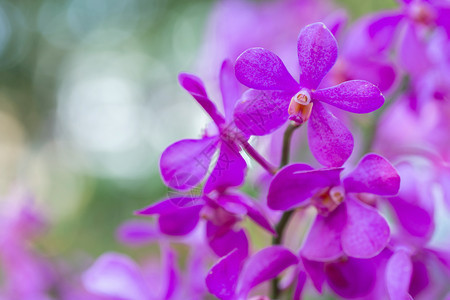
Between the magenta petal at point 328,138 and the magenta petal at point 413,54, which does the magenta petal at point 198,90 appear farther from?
the magenta petal at point 413,54

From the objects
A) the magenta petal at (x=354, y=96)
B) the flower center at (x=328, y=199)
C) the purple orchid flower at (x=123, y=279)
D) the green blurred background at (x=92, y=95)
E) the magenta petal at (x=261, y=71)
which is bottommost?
the green blurred background at (x=92, y=95)

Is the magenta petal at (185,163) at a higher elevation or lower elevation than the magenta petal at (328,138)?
higher

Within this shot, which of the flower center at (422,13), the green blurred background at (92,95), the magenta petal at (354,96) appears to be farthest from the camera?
the green blurred background at (92,95)

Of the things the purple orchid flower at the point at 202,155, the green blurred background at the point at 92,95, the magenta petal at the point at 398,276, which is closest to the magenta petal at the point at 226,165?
the purple orchid flower at the point at 202,155

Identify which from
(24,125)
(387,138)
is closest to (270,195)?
(387,138)

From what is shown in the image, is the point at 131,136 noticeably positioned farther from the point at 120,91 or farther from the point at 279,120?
the point at 279,120

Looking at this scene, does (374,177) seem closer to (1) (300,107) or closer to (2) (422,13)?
(1) (300,107)
